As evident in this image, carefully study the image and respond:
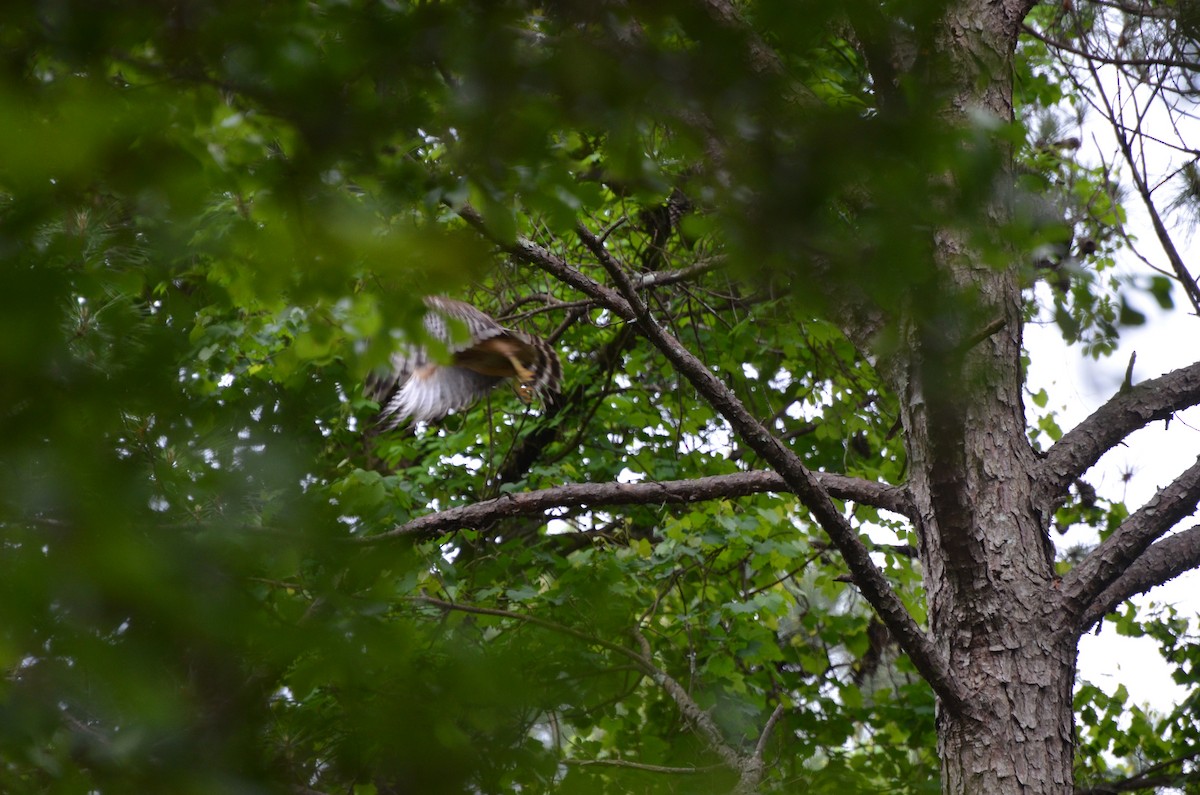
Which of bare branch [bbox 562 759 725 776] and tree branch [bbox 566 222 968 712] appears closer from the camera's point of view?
bare branch [bbox 562 759 725 776]

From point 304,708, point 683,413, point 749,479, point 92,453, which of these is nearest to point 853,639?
point 683,413

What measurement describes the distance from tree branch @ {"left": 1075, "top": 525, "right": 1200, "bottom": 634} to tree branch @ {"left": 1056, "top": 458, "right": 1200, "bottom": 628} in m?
0.02

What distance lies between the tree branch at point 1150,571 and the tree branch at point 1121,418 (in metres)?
0.26

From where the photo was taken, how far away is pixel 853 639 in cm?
539

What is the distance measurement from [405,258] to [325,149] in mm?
131

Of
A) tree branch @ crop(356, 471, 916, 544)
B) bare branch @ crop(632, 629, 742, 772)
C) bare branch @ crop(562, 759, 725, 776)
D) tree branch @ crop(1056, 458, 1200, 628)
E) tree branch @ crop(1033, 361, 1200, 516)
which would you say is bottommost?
bare branch @ crop(562, 759, 725, 776)

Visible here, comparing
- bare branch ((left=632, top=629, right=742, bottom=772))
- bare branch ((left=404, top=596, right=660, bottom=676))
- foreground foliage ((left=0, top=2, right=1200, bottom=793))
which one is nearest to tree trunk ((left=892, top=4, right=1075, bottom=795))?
bare branch ((left=632, top=629, right=742, bottom=772))

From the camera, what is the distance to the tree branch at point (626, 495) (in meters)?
3.16

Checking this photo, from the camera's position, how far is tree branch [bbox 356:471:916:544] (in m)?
3.16

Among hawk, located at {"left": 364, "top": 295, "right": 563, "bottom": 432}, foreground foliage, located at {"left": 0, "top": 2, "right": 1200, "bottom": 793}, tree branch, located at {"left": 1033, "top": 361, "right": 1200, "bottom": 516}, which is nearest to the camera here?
foreground foliage, located at {"left": 0, "top": 2, "right": 1200, "bottom": 793}

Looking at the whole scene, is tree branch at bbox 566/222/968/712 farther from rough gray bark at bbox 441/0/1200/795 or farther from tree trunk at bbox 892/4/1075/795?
tree trunk at bbox 892/4/1075/795

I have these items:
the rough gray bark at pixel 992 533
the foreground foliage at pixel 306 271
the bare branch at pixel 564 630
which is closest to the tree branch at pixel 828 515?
the rough gray bark at pixel 992 533

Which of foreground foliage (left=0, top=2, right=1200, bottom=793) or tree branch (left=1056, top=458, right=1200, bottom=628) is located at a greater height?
tree branch (left=1056, top=458, right=1200, bottom=628)

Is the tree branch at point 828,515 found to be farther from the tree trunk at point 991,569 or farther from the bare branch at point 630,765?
the bare branch at point 630,765
